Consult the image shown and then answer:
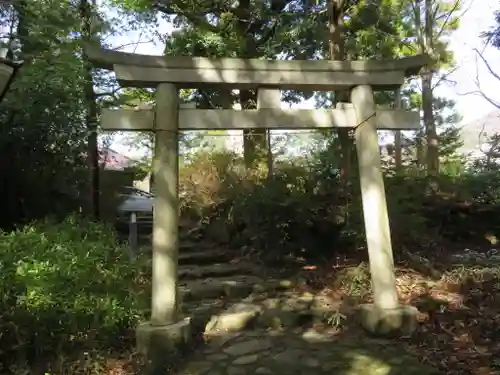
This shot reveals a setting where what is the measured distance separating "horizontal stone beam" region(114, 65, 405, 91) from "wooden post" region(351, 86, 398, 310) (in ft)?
0.59

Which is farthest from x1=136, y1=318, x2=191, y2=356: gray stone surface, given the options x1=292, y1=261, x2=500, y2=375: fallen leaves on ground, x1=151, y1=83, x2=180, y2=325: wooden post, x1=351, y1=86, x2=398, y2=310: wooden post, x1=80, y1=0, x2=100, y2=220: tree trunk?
x1=80, y1=0, x2=100, y2=220: tree trunk

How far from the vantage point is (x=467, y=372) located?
3787 mm

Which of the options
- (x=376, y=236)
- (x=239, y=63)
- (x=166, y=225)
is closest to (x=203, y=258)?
(x=166, y=225)

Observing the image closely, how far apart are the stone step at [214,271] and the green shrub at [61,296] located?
1356 millimetres

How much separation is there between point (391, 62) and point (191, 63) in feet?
7.56

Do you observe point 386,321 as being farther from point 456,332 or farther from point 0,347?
point 0,347

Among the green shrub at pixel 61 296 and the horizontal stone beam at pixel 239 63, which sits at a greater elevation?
the horizontal stone beam at pixel 239 63

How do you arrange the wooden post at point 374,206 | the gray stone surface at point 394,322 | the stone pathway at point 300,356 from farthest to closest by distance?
1. the wooden post at point 374,206
2. the gray stone surface at point 394,322
3. the stone pathway at point 300,356

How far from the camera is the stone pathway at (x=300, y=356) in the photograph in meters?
3.94

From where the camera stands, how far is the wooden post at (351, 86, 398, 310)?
15.7 ft

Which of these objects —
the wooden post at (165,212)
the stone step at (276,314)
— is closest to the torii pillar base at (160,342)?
the wooden post at (165,212)

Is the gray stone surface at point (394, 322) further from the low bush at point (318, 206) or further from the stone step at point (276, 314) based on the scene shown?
the low bush at point (318, 206)

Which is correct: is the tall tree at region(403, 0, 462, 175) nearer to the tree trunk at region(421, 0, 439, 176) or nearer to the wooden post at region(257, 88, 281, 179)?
the tree trunk at region(421, 0, 439, 176)

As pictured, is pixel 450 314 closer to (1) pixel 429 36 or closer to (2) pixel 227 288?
(2) pixel 227 288
